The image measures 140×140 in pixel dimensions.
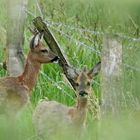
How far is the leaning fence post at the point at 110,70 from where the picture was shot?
3.32 meters

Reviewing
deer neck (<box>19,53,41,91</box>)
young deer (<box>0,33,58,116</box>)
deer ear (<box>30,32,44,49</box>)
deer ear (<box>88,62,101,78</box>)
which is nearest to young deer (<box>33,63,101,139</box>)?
deer ear (<box>88,62,101,78</box>)

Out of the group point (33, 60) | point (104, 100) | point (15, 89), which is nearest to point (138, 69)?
point (104, 100)

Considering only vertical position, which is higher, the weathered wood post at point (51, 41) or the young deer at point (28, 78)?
the weathered wood post at point (51, 41)

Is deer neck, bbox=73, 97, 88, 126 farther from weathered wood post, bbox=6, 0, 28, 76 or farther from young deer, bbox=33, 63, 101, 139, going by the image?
weathered wood post, bbox=6, 0, 28, 76

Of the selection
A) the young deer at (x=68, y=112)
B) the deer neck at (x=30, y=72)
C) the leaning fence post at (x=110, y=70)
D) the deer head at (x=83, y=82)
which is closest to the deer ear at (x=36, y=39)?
the deer neck at (x=30, y=72)

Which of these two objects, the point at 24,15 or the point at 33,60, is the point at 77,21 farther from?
the point at 33,60

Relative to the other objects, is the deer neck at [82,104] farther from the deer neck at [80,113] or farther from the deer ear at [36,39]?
the deer ear at [36,39]

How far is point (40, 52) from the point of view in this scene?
581 centimetres

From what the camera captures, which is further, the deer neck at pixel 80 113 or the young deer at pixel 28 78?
the young deer at pixel 28 78

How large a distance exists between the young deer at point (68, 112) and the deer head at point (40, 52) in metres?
0.48

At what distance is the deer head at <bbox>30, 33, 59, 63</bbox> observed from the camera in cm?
557

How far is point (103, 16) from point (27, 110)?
446 centimetres

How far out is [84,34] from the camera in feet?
25.0

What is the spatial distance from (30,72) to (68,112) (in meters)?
0.90
